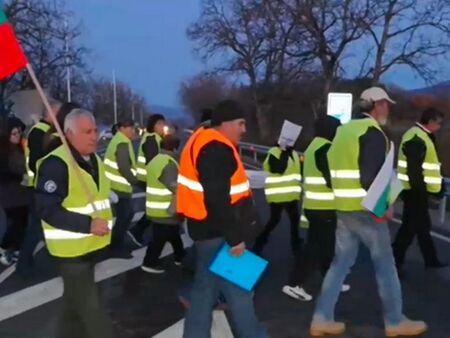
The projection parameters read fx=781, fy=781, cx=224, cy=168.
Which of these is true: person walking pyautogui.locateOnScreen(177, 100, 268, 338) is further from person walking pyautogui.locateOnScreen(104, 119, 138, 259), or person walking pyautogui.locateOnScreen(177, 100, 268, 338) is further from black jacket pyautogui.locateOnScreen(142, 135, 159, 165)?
person walking pyautogui.locateOnScreen(104, 119, 138, 259)

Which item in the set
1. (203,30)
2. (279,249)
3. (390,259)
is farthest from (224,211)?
(203,30)

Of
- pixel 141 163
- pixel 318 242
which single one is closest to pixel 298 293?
pixel 318 242

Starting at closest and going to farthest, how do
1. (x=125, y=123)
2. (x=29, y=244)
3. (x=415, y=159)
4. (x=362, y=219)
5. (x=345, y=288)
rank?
(x=362, y=219) < (x=345, y=288) < (x=415, y=159) < (x=29, y=244) < (x=125, y=123)

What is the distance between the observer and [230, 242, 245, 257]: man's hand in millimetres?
4934

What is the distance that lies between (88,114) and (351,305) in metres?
3.44

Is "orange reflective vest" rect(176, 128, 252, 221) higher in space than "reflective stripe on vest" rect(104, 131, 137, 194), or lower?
higher

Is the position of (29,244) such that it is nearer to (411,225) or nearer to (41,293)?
(41,293)

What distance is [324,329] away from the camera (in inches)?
245

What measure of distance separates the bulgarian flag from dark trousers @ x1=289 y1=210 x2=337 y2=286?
3.35 metres

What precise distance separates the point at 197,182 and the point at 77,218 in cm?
80

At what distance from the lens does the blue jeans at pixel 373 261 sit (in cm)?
603

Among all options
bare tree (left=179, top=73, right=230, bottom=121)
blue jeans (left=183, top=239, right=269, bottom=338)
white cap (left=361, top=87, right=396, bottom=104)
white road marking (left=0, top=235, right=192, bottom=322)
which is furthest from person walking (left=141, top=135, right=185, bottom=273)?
bare tree (left=179, top=73, right=230, bottom=121)

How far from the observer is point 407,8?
104 feet

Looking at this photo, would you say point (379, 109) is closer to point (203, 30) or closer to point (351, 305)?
point (351, 305)
